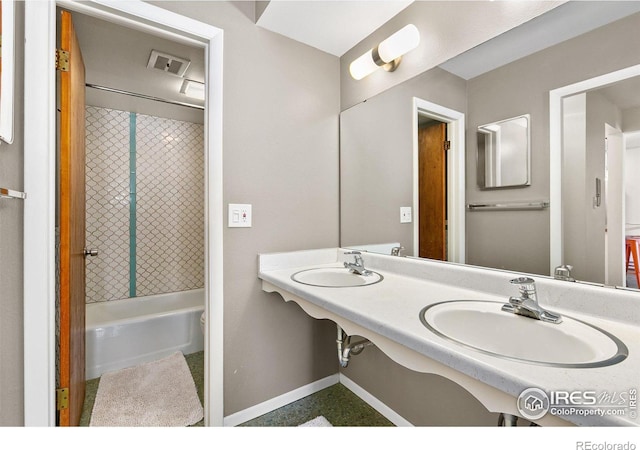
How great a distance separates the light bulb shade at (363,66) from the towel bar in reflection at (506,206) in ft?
3.09

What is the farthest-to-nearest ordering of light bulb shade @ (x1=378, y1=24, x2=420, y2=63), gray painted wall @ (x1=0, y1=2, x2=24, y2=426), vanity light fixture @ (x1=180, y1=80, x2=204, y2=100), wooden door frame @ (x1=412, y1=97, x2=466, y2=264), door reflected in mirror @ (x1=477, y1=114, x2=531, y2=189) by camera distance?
vanity light fixture @ (x1=180, y1=80, x2=204, y2=100)
light bulb shade @ (x1=378, y1=24, x2=420, y2=63)
wooden door frame @ (x1=412, y1=97, x2=466, y2=264)
door reflected in mirror @ (x1=477, y1=114, x2=531, y2=189)
gray painted wall @ (x1=0, y1=2, x2=24, y2=426)

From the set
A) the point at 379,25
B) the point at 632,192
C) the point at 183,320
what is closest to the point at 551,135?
the point at 632,192

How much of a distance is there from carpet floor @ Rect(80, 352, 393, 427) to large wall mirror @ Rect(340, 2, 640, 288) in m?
0.94

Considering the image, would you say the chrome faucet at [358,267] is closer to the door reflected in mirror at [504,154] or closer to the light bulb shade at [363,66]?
the door reflected in mirror at [504,154]

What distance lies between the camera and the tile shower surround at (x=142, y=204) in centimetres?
247

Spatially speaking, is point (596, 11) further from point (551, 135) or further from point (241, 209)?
point (241, 209)

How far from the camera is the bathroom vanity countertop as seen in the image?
0.52 m

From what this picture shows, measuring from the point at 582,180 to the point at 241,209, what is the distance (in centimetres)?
139

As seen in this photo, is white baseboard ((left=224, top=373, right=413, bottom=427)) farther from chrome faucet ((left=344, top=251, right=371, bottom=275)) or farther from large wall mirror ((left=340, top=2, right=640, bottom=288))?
large wall mirror ((left=340, top=2, right=640, bottom=288))

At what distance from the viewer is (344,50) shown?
1.77 m

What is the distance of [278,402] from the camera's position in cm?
163

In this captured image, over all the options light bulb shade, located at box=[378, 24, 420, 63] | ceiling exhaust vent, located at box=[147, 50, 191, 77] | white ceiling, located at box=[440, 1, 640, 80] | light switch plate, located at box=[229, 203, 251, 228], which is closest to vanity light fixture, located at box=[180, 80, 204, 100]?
ceiling exhaust vent, located at box=[147, 50, 191, 77]

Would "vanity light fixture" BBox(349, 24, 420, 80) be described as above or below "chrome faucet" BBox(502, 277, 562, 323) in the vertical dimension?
above

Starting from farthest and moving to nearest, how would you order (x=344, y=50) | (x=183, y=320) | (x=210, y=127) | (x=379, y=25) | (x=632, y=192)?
(x=183, y=320) → (x=344, y=50) → (x=379, y=25) → (x=210, y=127) → (x=632, y=192)
